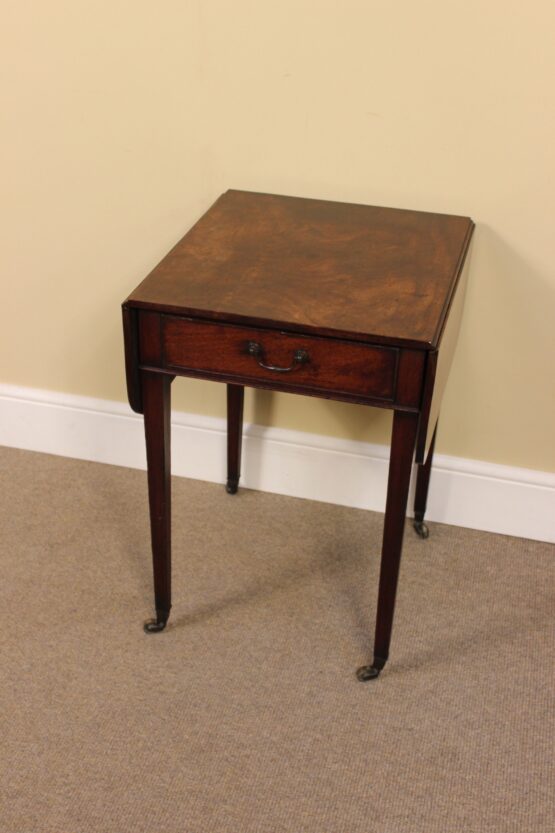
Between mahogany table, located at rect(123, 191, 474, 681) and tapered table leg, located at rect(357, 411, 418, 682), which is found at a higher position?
mahogany table, located at rect(123, 191, 474, 681)

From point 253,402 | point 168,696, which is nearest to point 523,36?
point 253,402

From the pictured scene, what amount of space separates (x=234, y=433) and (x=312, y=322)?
82cm

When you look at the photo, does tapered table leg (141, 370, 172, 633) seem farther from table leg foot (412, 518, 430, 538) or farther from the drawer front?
table leg foot (412, 518, 430, 538)

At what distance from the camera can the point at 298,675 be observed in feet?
6.61

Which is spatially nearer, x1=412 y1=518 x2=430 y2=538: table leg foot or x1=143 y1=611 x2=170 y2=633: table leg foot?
x1=143 y1=611 x2=170 y2=633: table leg foot

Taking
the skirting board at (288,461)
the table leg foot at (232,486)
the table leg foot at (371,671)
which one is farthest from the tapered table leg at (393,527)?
the table leg foot at (232,486)

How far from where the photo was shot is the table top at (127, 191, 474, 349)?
1.66 metres

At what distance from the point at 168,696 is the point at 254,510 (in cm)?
62

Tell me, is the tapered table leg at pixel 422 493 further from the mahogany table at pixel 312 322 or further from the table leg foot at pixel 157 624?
the table leg foot at pixel 157 624

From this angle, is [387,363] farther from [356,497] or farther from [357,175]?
[356,497]

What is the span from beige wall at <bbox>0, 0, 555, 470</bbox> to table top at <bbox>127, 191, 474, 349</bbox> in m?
0.11

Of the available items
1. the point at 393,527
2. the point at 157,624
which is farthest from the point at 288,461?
the point at 393,527

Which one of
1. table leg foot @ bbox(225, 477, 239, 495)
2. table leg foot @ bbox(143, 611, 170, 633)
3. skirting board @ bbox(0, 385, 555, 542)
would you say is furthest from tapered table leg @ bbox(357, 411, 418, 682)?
table leg foot @ bbox(225, 477, 239, 495)

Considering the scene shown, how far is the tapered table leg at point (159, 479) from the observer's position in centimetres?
180
